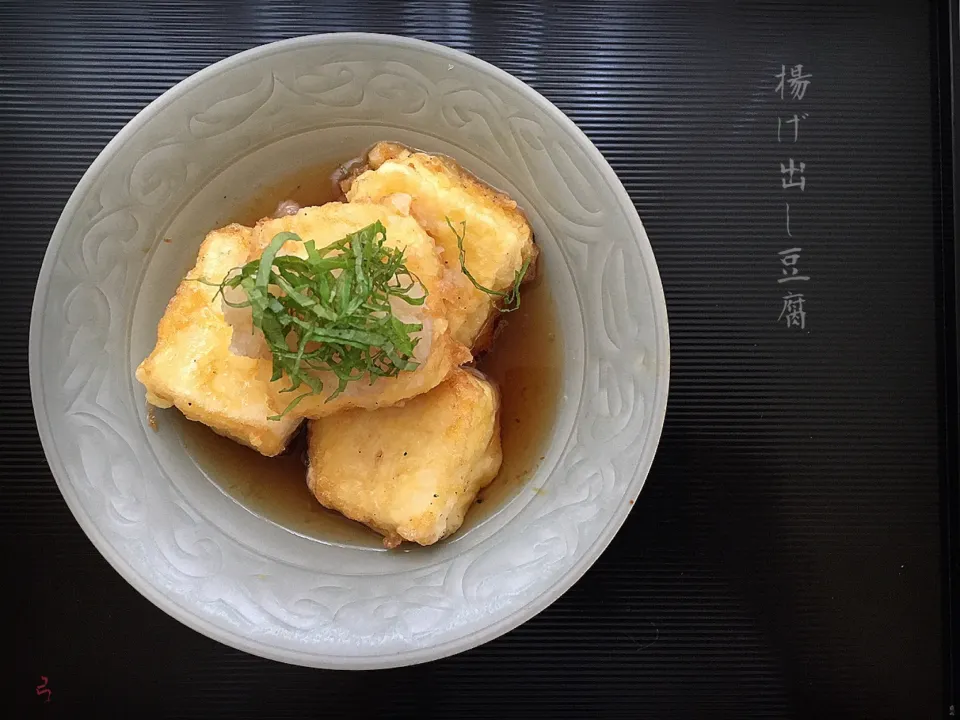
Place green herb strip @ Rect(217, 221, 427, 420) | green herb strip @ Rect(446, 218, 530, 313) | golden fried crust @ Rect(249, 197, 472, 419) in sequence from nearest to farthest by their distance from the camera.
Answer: green herb strip @ Rect(217, 221, 427, 420)
golden fried crust @ Rect(249, 197, 472, 419)
green herb strip @ Rect(446, 218, 530, 313)

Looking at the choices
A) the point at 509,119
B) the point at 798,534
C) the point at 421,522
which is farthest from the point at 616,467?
the point at 509,119

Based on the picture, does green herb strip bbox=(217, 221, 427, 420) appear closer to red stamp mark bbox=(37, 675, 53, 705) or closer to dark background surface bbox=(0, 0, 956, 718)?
dark background surface bbox=(0, 0, 956, 718)

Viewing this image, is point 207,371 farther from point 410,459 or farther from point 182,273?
point 410,459

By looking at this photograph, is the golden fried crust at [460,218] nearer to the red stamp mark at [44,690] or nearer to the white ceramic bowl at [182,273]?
the white ceramic bowl at [182,273]

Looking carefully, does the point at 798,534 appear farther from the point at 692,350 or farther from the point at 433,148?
the point at 433,148

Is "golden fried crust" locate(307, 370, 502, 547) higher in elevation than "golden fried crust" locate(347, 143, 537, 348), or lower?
lower

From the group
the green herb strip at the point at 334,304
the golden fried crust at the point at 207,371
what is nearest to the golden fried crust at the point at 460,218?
the green herb strip at the point at 334,304

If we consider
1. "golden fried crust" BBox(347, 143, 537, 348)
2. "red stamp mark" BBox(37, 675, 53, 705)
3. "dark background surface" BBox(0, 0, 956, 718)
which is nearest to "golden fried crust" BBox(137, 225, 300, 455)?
"golden fried crust" BBox(347, 143, 537, 348)

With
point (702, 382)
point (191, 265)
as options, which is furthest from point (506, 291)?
point (191, 265)
